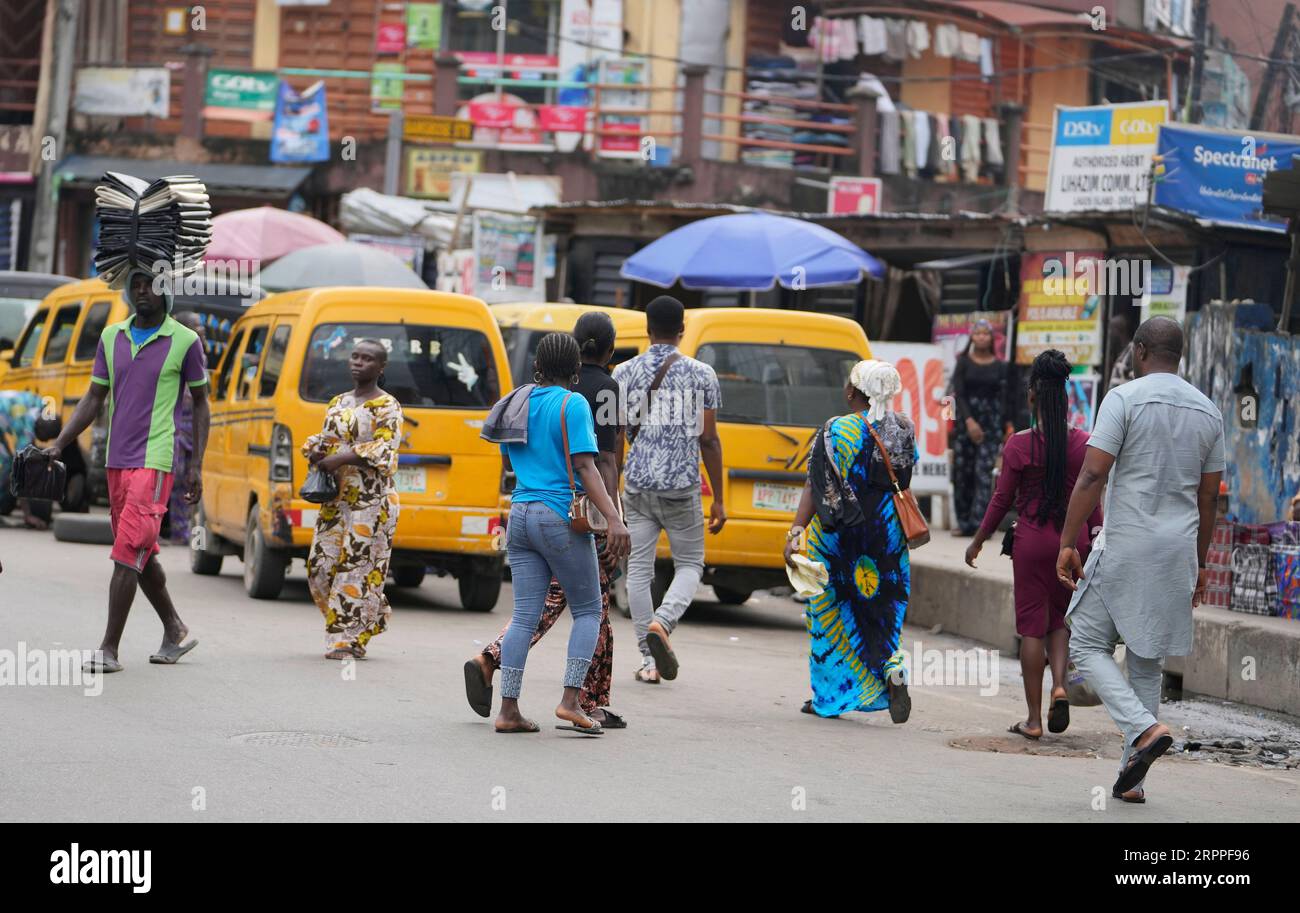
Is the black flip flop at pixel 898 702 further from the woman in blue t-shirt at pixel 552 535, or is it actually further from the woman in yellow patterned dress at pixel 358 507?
the woman in yellow patterned dress at pixel 358 507

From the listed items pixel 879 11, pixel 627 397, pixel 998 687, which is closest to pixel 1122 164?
pixel 998 687

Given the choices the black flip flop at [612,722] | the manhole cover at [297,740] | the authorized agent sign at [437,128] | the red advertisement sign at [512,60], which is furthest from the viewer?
the red advertisement sign at [512,60]

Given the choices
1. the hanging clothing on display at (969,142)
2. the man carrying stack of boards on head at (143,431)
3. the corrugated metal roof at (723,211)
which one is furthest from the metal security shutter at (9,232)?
the man carrying stack of boards on head at (143,431)

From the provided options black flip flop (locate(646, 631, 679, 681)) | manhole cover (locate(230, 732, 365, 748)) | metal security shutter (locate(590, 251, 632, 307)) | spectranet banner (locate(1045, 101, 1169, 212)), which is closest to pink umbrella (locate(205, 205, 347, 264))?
metal security shutter (locate(590, 251, 632, 307))

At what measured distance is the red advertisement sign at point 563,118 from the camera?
30094 millimetres

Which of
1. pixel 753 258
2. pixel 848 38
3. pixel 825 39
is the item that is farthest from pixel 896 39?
pixel 753 258

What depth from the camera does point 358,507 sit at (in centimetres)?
1041

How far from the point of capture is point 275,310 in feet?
42.5

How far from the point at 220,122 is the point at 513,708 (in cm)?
2532

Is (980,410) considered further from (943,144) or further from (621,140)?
(943,144)

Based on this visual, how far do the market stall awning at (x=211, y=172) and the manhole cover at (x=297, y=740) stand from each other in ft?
76.8

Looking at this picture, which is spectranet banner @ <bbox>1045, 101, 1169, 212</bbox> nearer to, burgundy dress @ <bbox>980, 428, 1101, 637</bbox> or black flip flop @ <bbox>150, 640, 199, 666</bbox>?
burgundy dress @ <bbox>980, 428, 1101, 637</bbox>

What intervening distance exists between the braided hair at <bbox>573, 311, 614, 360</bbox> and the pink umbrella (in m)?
12.7

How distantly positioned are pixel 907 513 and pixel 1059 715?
1153mm
